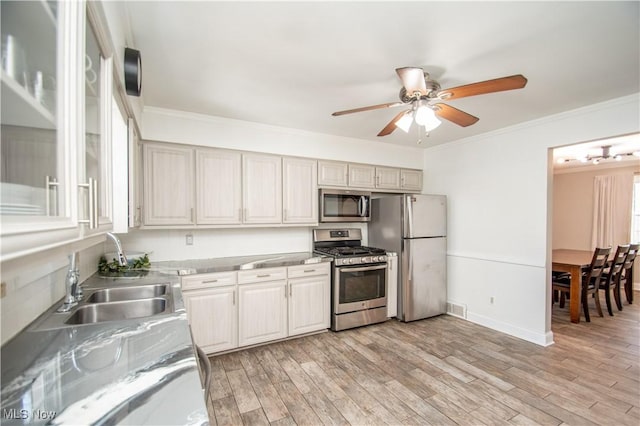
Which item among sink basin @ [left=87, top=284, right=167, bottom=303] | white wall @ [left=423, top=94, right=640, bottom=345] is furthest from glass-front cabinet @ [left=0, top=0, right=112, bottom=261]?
white wall @ [left=423, top=94, right=640, bottom=345]

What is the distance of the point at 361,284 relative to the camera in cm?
357

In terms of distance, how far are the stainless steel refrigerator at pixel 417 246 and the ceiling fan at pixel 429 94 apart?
1530 mm

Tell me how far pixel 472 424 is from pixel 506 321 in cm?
193

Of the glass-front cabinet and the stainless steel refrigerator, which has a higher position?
the glass-front cabinet

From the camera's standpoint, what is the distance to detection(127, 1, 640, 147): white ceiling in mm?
1524

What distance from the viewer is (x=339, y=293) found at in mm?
→ 3436

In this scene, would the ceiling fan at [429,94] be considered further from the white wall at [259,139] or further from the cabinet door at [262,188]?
the cabinet door at [262,188]

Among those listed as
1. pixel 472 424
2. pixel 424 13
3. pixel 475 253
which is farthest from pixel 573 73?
pixel 472 424

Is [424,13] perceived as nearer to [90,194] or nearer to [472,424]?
[90,194]

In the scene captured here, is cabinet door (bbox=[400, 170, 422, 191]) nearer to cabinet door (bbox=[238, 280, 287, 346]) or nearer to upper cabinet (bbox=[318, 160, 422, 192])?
upper cabinet (bbox=[318, 160, 422, 192])

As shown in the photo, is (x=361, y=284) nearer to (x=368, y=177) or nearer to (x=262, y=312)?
→ (x=262, y=312)

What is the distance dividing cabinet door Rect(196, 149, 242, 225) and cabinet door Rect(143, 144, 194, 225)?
0.31 ft

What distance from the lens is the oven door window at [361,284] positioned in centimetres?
346

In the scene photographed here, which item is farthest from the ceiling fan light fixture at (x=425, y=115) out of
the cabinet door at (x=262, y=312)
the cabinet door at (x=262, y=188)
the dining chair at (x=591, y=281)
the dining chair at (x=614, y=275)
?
the dining chair at (x=614, y=275)
